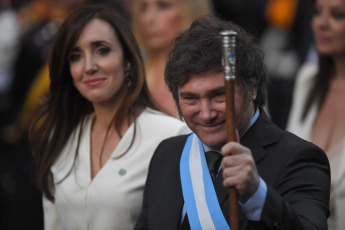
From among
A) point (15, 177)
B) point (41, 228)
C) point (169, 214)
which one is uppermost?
point (169, 214)

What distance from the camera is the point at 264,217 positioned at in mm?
3316

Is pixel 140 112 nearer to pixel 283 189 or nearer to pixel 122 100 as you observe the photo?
pixel 122 100

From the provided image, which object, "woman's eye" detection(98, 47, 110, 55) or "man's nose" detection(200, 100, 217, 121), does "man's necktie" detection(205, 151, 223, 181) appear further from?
"woman's eye" detection(98, 47, 110, 55)

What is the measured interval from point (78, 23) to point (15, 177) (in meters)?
2.63

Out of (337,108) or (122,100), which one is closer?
(122,100)

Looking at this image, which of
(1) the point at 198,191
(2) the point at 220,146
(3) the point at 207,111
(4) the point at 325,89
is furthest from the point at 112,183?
(4) the point at 325,89

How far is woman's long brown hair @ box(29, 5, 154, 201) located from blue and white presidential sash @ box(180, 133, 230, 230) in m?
1.04

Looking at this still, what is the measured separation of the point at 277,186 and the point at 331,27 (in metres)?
2.76

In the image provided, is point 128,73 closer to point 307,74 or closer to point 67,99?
point 67,99

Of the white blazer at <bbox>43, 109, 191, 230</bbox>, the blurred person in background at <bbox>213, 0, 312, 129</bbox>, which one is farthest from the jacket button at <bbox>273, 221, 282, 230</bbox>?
the blurred person in background at <bbox>213, 0, 312, 129</bbox>

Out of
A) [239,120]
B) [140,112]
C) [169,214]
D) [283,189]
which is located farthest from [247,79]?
[140,112]

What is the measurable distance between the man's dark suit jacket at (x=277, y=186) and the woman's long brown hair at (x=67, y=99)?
2.87 ft

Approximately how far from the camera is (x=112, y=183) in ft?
15.7

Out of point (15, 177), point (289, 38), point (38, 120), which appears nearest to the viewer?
point (38, 120)
